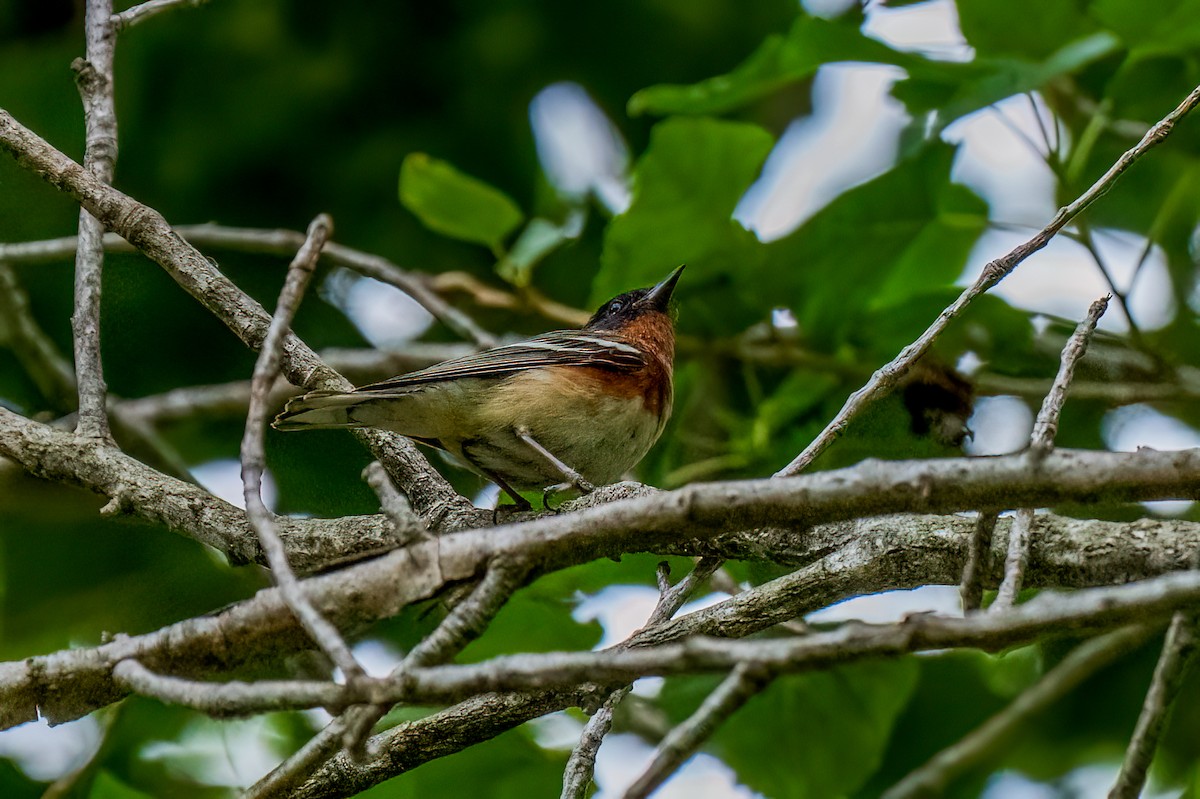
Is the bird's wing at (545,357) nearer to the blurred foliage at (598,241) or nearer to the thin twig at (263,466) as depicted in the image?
the blurred foliage at (598,241)

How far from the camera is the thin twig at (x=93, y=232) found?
12.9 ft

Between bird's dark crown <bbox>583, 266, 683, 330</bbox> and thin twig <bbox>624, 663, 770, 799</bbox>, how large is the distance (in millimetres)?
3866

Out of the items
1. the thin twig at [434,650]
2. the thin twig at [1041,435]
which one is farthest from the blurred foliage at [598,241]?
the thin twig at [434,650]

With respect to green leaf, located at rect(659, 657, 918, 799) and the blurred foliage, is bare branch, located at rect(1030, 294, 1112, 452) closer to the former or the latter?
the blurred foliage

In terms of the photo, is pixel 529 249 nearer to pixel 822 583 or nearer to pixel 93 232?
pixel 93 232

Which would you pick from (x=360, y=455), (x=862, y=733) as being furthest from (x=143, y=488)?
(x=862, y=733)

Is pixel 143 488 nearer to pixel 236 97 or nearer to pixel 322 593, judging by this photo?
pixel 322 593

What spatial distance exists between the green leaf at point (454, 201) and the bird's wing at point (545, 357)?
0.59 m

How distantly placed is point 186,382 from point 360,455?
217 cm

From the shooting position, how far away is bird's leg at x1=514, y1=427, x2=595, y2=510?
186 inches

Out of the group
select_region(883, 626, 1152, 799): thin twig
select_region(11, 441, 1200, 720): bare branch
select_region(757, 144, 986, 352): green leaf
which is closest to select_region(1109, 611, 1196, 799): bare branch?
select_region(11, 441, 1200, 720): bare branch

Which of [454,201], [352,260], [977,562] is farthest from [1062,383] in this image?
[352,260]

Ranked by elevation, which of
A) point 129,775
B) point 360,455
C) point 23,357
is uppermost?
point 23,357

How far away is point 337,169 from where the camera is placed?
7.70 meters
